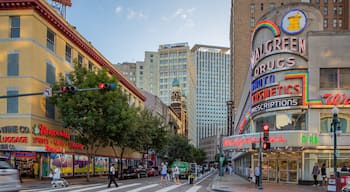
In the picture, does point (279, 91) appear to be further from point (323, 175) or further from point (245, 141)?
point (323, 175)

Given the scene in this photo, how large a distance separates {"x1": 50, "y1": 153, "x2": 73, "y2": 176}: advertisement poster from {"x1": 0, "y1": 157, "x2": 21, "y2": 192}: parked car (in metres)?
20.5

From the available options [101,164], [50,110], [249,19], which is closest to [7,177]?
[50,110]

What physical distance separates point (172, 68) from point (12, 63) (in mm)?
124548

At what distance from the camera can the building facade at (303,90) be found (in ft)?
95.0

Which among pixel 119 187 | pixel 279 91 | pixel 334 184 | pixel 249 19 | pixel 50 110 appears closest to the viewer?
pixel 334 184

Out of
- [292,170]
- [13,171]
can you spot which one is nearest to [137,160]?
[292,170]

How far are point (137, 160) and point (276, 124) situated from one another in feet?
145

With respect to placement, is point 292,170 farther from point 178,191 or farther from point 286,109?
point 178,191

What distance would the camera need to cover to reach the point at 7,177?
14719mm

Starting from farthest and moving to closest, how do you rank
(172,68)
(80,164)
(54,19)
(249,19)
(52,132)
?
(172,68) < (249,19) < (80,164) < (54,19) < (52,132)

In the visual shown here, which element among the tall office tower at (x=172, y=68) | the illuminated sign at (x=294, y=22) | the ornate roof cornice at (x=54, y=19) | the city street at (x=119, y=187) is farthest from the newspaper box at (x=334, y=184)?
the tall office tower at (x=172, y=68)

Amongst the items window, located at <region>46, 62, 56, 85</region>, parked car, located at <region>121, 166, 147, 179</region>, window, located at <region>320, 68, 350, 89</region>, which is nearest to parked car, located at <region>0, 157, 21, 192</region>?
window, located at <region>46, 62, 56, 85</region>

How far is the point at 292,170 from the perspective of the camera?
3095 centimetres

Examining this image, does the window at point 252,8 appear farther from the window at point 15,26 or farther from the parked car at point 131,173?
the window at point 15,26
